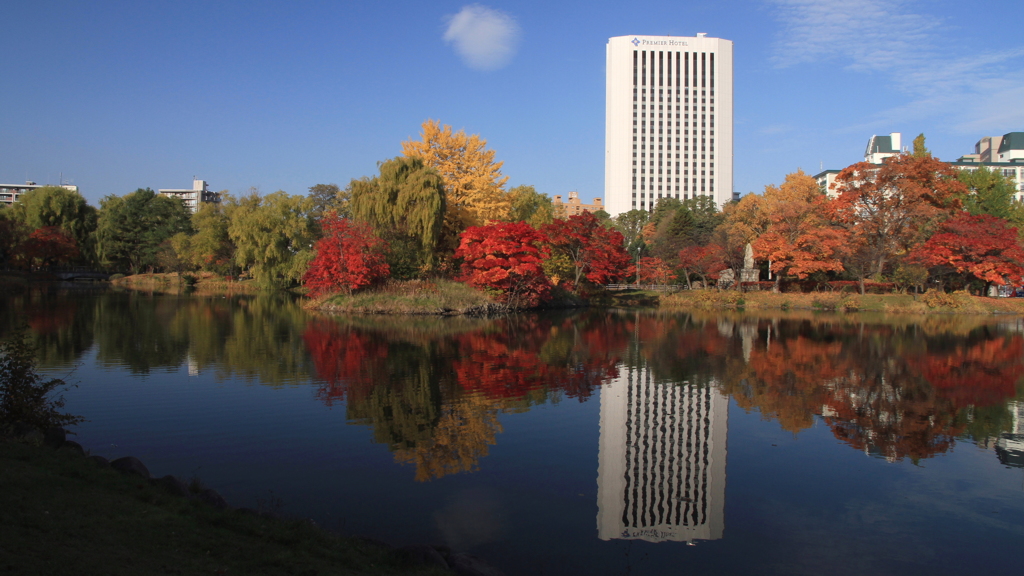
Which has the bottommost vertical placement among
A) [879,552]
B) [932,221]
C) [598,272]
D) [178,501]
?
[879,552]

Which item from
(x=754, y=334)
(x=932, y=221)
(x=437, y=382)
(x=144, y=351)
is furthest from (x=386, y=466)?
(x=932, y=221)

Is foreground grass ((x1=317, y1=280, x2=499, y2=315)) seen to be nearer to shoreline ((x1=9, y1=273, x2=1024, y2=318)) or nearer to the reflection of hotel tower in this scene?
shoreline ((x1=9, y1=273, x2=1024, y2=318))

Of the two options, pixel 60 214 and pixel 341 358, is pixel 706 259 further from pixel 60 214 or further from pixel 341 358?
pixel 60 214

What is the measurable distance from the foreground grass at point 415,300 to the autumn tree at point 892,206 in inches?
944

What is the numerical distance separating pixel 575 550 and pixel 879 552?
287 centimetres

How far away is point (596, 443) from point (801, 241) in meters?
34.2

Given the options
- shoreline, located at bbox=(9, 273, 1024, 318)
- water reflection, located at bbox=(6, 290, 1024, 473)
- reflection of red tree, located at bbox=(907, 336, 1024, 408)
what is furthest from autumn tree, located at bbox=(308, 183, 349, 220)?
reflection of red tree, located at bbox=(907, 336, 1024, 408)

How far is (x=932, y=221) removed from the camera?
38375 millimetres

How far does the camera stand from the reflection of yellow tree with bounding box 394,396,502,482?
7.78m

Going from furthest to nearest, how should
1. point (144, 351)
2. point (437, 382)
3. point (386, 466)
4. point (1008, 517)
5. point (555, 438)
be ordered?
point (144, 351) → point (437, 382) → point (555, 438) → point (386, 466) → point (1008, 517)

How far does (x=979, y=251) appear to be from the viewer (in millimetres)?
34750

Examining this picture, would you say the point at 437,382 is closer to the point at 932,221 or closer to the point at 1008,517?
the point at 1008,517

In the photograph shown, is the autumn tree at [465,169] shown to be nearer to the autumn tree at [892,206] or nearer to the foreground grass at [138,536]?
the autumn tree at [892,206]

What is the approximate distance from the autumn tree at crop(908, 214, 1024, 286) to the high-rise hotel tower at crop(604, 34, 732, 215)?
61.7 meters
